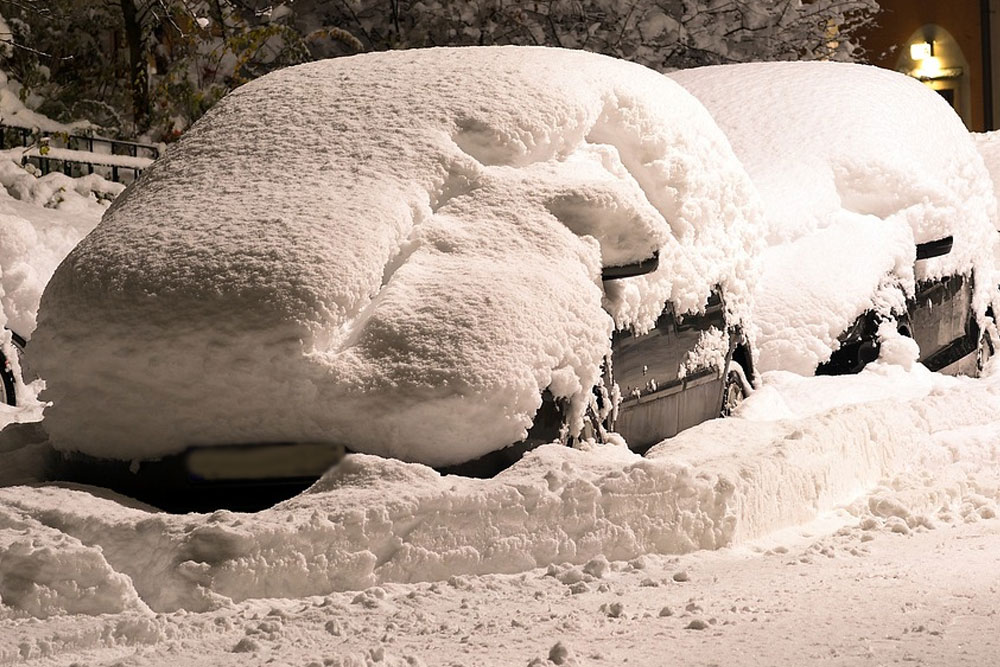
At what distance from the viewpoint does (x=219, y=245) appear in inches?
154

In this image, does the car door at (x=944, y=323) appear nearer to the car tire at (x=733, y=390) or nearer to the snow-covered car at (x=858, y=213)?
the snow-covered car at (x=858, y=213)

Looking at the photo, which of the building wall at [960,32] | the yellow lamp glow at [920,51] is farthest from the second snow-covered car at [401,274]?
the building wall at [960,32]

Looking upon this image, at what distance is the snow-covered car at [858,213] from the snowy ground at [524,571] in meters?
1.76

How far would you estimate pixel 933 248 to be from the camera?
6492 millimetres

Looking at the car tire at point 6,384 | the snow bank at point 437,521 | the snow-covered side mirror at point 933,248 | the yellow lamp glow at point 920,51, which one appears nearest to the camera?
the snow bank at point 437,521

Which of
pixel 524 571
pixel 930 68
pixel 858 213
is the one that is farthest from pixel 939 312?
pixel 930 68

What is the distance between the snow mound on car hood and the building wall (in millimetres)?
26454

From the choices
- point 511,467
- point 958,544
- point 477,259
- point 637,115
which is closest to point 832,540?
point 958,544

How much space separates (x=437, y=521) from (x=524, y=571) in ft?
0.87

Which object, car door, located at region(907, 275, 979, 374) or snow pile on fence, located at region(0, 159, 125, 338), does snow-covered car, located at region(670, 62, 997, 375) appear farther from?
snow pile on fence, located at region(0, 159, 125, 338)

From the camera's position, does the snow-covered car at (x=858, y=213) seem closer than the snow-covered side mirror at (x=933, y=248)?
Yes

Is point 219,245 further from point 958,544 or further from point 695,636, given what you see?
point 958,544

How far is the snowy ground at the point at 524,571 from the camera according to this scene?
9.91 feet

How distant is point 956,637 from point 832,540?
1.09 metres
